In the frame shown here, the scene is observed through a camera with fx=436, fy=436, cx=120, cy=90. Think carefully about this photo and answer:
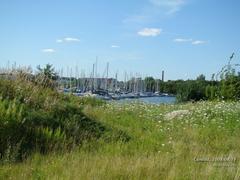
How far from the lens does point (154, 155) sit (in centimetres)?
855

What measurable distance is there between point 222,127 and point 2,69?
7368 millimetres

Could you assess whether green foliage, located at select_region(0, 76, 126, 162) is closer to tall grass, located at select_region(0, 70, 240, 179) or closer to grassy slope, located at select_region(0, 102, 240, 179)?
tall grass, located at select_region(0, 70, 240, 179)

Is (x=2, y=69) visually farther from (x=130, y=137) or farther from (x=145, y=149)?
(x=145, y=149)

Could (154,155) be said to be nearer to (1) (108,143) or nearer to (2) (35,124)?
(1) (108,143)

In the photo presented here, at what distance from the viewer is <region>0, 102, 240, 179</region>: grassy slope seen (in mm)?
6762

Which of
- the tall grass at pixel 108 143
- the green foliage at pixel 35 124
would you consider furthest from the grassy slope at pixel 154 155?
the green foliage at pixel 35 124

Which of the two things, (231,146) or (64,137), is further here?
(231,146)

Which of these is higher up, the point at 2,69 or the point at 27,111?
the point at 2,69

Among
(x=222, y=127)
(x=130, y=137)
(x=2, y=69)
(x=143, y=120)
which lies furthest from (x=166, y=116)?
(x=2, y=69)

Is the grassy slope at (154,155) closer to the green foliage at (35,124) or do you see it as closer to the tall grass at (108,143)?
the tall grass at (108,143)

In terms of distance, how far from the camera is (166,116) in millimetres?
15750

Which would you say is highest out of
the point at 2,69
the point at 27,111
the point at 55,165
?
the point at 2,69

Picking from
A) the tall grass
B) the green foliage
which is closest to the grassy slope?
the tall grass

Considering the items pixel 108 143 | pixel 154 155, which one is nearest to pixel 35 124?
pixel 108 143
